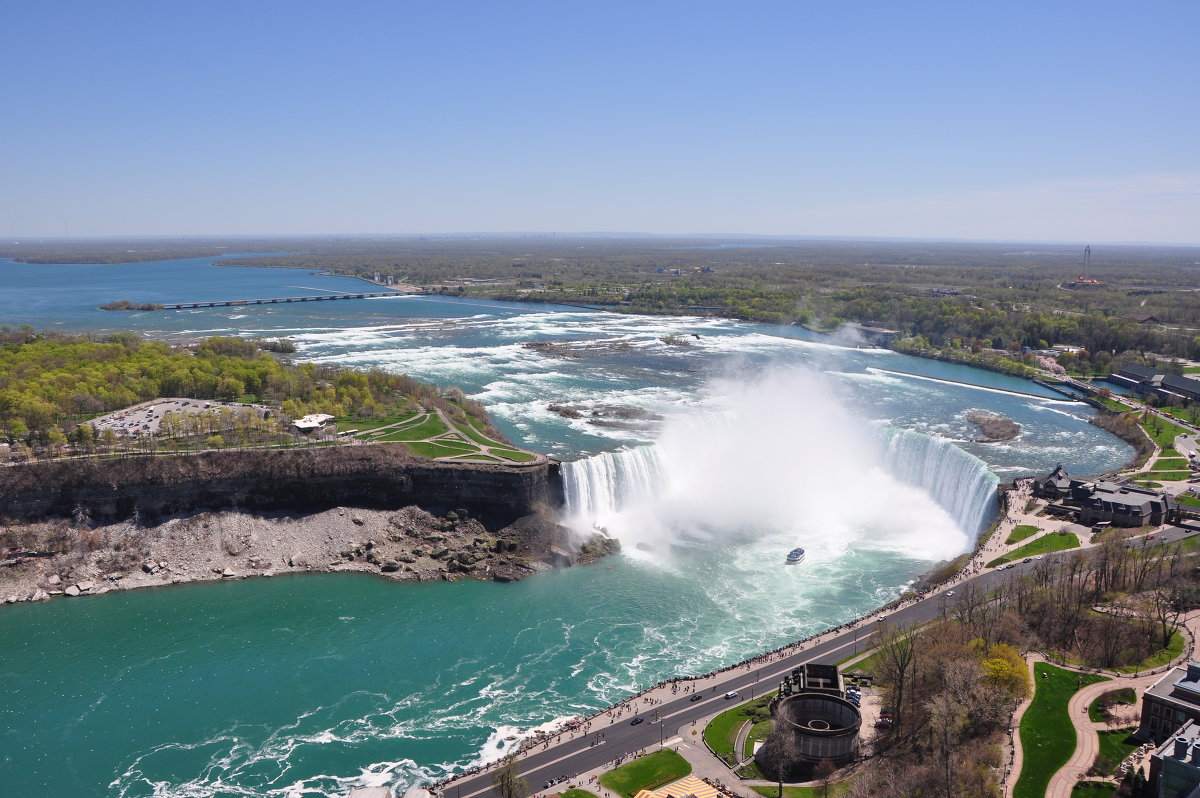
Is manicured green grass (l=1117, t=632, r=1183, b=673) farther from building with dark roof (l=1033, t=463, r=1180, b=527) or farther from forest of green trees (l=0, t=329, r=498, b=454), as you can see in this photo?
forest of green trees (l=0, t=329, r=498, b=454)

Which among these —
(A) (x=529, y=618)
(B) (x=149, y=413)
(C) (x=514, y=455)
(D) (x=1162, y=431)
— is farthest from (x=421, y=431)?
(D) (x=1162, y=431)

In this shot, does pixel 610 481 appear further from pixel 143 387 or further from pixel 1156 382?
pixel 1156 382

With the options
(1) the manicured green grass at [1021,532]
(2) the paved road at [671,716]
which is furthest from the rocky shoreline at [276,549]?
(1) the manicured green grass at [1021,532]

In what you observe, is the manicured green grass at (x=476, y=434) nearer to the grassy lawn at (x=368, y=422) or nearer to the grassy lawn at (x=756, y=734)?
the grassy lawn at (x=368, y=422)

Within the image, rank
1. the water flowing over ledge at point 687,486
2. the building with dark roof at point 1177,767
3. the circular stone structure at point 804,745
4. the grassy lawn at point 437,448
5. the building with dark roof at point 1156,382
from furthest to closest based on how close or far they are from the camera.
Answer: the building with dark roof at point 1156,382 < the grassy lawn at point 437,448 < the water flowing over ledge at point 687,486 < the circular stone structure at point 804,745 < the building with dark roof at point 1177,767

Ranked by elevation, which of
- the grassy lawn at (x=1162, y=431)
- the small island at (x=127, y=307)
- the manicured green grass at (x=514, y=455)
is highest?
the small island at (x=127, y=307)

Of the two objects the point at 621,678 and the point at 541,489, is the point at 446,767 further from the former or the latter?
the point at 541,489

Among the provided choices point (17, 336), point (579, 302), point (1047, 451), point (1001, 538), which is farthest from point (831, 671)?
point (579, 302)
